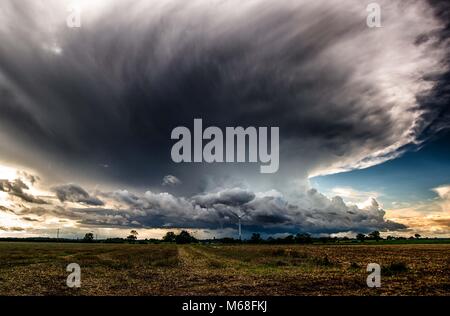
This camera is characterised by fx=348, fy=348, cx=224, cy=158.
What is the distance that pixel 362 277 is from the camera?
95.7 feet

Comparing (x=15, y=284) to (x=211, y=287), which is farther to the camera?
(x=15, y=284)

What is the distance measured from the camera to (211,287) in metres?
25.3
